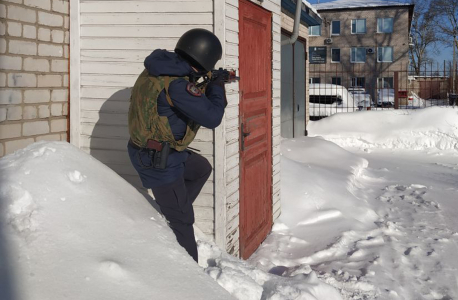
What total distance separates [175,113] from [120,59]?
1.44m

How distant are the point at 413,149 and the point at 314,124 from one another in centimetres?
285

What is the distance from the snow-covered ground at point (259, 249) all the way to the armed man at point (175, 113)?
21cm

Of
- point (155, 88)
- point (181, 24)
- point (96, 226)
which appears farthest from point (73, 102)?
point (96, 226)

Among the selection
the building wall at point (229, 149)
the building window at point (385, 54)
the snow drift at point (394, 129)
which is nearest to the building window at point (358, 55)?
the building window at point (385, 54)

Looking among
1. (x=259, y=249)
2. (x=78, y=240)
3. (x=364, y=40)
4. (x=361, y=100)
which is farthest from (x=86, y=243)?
(x=364, y=40)

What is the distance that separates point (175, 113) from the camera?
357cm

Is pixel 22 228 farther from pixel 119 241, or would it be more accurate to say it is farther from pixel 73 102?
pixel 73 102

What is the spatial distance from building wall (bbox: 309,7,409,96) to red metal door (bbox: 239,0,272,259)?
34.8m

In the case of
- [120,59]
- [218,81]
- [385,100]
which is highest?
[385,100]

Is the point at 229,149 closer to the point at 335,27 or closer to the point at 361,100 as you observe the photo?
the point at 361,100

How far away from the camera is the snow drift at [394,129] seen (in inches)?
554

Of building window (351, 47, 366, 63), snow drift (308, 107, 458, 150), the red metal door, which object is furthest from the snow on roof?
the red metal door

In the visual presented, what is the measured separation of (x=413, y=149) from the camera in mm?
13961

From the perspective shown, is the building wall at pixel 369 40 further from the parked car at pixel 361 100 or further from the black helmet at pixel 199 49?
the black helmet at pixel 199 49
